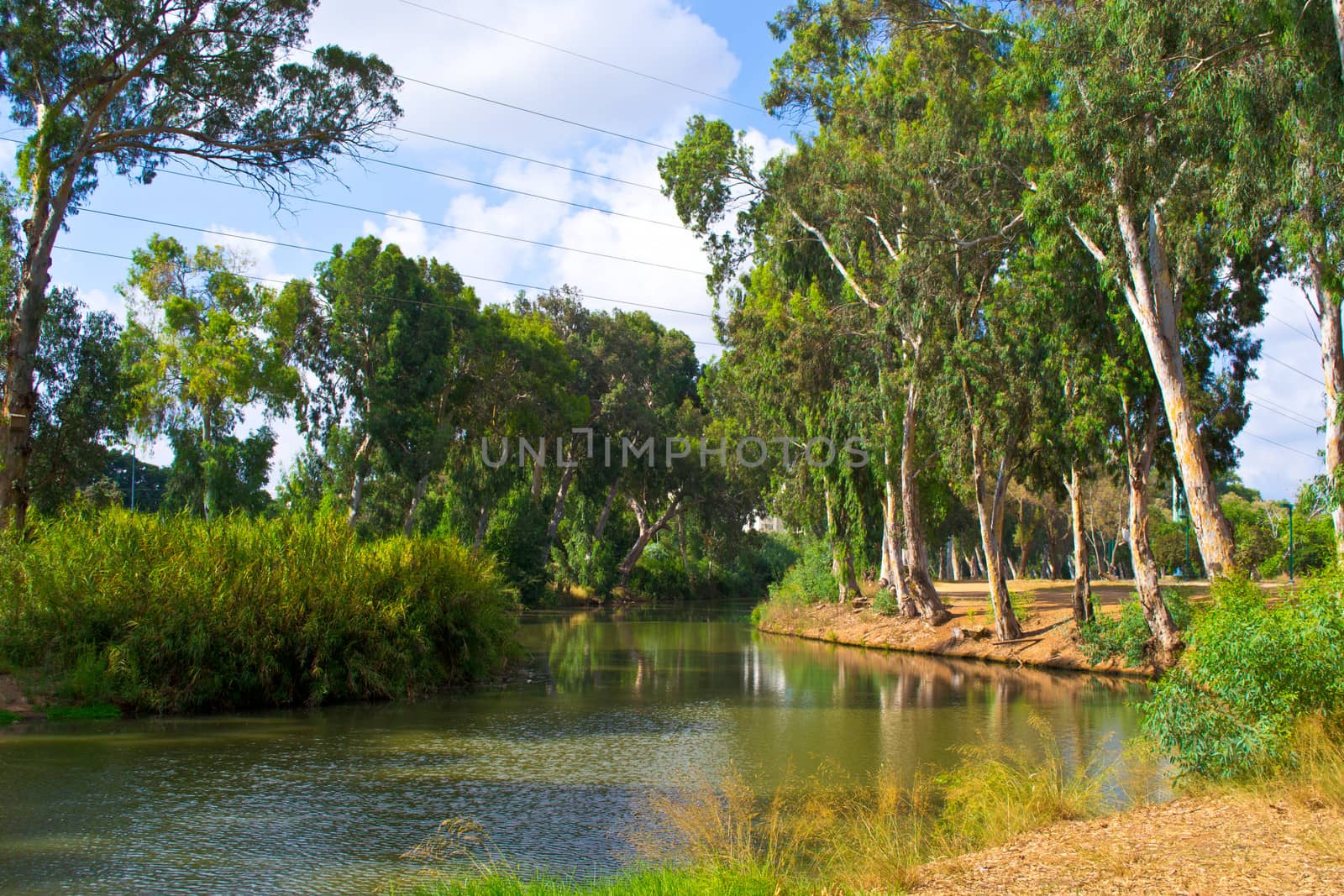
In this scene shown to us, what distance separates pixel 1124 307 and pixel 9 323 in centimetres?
2527

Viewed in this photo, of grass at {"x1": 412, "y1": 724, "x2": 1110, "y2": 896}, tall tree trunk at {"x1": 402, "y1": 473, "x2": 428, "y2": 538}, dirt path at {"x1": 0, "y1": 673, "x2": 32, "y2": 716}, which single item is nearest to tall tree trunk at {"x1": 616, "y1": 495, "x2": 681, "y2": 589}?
tall tree trunk at {"x1": 402, "y1": 473, "x2": 428, "y2": 538}

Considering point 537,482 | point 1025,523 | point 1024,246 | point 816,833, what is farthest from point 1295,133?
point 537,482

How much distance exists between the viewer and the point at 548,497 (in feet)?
203

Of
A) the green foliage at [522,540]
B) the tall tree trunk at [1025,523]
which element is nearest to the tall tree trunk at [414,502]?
the green foliage at [522,540]

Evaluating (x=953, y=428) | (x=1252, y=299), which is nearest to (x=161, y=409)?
(x=953, y=428)

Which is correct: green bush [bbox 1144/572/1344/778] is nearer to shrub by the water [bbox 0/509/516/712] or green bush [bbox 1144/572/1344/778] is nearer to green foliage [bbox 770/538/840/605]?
shrub by the water [bbox 0/509/516/712]

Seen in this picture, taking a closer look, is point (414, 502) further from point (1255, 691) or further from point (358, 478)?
point (1255, 691)

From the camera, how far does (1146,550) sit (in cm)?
2183

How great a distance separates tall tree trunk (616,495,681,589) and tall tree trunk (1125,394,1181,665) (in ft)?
142

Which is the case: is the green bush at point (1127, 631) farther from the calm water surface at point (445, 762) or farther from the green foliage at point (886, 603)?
the green foliage at point (886, 603)

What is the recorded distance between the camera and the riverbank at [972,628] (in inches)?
1059

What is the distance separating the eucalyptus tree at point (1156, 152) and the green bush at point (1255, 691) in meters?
6.67

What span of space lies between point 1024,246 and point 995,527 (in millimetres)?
8250

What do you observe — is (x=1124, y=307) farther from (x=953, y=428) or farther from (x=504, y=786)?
(x=504, y=786)
